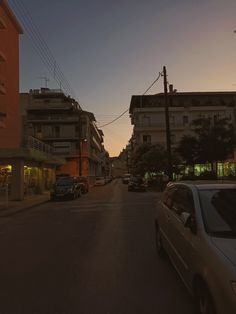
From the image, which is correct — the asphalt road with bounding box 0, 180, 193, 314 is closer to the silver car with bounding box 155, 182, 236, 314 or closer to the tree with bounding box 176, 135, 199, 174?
the silver car with bounding box 155, 182, 236, 314

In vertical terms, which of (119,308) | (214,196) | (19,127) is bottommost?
(119,308)

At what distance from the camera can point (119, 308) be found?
19.6 feet

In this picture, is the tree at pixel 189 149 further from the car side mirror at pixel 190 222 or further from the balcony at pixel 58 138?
the balcony at pixel 58 138

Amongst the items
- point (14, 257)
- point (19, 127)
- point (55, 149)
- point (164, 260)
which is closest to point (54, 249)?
point (14, 257)

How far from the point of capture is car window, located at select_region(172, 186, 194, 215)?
6.62 m

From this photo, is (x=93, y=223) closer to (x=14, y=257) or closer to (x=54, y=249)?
(x=54, y=249)

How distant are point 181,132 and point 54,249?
261ft

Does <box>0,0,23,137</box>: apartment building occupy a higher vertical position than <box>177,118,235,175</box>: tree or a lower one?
higher

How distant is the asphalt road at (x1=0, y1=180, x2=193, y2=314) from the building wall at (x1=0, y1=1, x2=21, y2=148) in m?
28.7

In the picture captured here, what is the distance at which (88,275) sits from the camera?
26.1 feet

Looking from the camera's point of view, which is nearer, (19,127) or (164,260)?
(164,260)

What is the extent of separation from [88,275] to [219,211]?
2995 mm

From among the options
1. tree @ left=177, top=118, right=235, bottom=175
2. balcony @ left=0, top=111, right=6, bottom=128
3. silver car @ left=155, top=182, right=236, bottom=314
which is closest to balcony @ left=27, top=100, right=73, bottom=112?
balcony @ left=0, top=111, right=6, bottom=128

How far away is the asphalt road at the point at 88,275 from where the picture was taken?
612 centimetres
